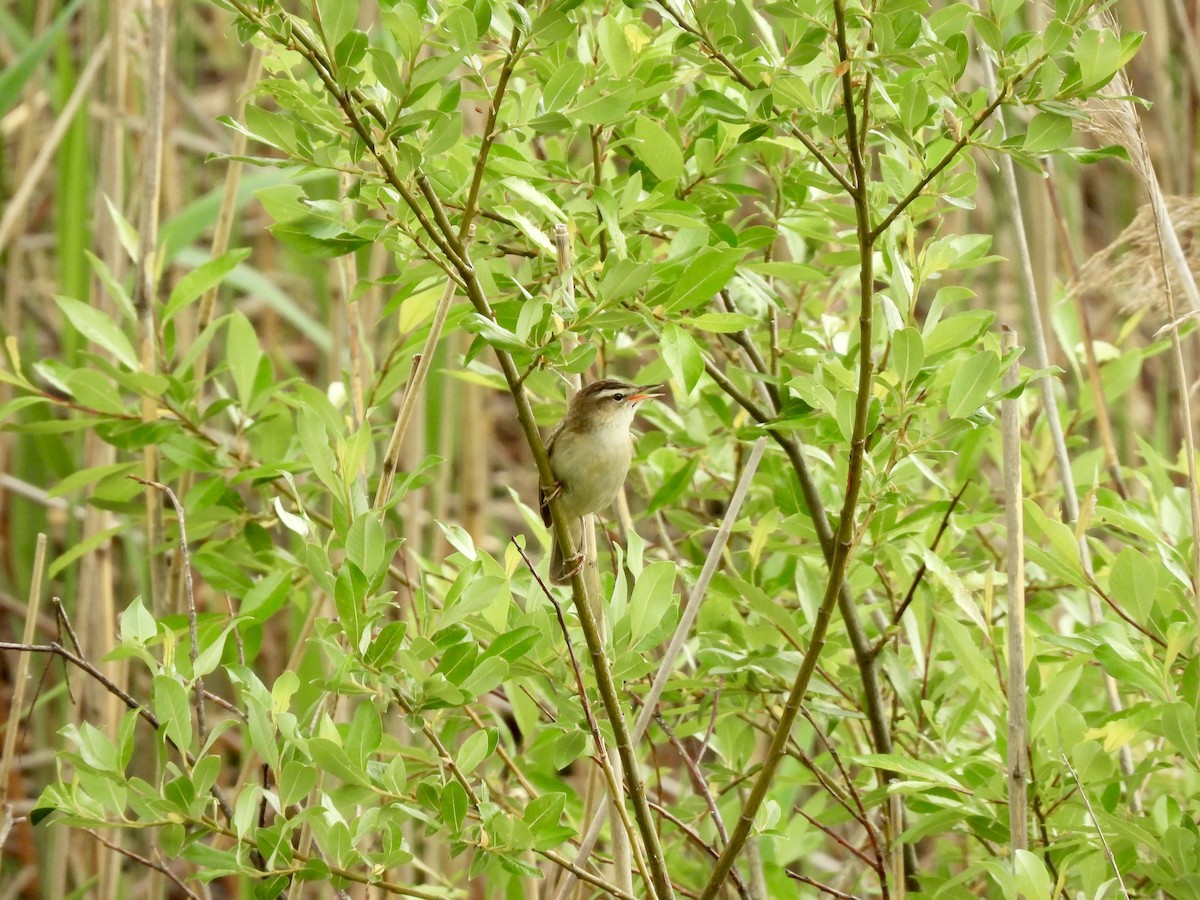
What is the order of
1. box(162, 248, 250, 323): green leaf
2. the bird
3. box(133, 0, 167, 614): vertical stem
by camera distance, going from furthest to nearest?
box(133, 0, 167, 614): vertical stem → box(162, 248, 250, 323): green leaf → the bird

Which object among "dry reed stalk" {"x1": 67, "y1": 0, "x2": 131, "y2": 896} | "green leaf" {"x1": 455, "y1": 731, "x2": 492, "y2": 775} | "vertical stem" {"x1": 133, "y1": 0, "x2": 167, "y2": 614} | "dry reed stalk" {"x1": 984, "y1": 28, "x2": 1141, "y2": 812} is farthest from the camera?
"dry reed stalk" {"x1": 67, "y1": 0, "x2": 131, "y2": 896}

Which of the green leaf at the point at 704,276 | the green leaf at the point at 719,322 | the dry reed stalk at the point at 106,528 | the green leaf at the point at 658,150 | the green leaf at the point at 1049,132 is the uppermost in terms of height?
the green leaf at the point at 1049,132

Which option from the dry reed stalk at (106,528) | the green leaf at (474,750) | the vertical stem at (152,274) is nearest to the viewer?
the green leaf at (474,750)

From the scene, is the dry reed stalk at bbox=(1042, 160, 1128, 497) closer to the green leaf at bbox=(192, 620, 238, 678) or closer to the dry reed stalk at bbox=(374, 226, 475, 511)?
the dry reed stalk at bbox=(374, 226, 475, 511)

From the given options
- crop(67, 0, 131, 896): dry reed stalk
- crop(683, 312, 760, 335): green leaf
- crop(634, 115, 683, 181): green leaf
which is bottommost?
crop(67, 0, 131, 896): dry reed stalk

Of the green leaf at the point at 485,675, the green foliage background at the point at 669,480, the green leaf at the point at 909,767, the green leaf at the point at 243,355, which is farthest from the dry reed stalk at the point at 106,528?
the green leaf at the point at 909,767

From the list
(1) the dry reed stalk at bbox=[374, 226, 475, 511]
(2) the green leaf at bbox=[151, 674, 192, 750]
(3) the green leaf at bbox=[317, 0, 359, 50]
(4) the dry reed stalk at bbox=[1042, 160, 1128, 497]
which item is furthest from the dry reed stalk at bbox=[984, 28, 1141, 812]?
(2) the green leaf at bbox=[151, 674, 192, 750]

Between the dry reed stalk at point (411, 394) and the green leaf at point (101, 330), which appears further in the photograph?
the green leaf at point (101, 330)

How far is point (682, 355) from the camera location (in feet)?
5.01

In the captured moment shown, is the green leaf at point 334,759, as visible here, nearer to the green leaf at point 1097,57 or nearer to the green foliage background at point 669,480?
the green foliage background at point 669,480

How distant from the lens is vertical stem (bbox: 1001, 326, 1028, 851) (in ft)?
5.60

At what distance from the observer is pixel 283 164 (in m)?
1.57

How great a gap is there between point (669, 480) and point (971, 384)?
733mm

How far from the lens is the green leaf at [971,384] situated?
158 cm
